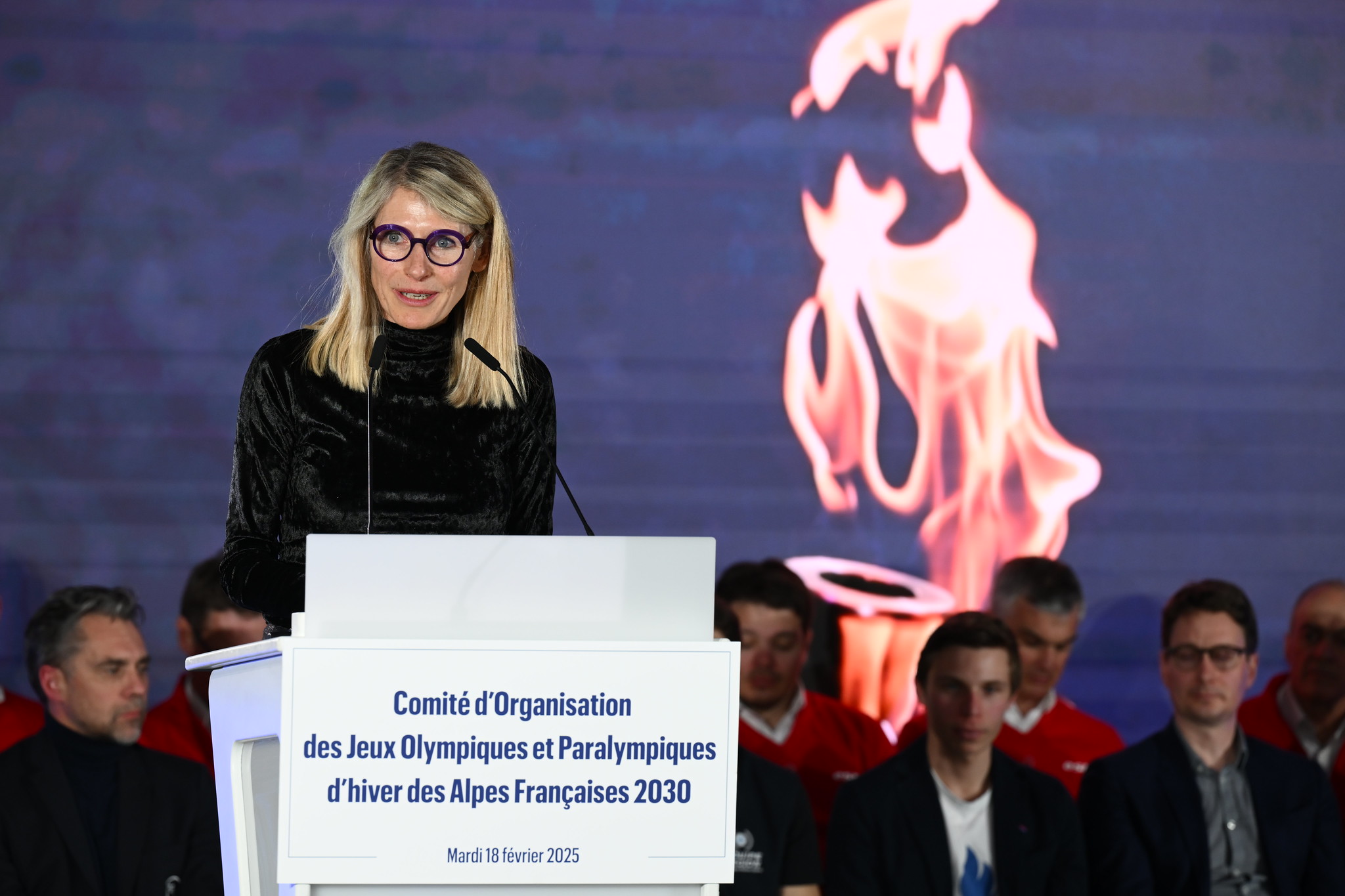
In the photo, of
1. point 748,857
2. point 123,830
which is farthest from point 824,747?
point 123,830

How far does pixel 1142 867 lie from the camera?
406 centimetres

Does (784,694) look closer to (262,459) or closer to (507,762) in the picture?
(262,459)

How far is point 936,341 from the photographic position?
5.15 meters

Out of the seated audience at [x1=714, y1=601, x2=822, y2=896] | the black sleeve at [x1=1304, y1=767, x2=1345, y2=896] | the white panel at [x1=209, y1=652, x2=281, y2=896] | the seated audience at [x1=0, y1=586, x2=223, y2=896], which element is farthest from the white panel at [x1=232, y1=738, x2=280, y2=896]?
the black sleeve at [x1=1304, y1=767, x2=1345, y2=896]

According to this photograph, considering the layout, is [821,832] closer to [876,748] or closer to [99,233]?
[876,748]

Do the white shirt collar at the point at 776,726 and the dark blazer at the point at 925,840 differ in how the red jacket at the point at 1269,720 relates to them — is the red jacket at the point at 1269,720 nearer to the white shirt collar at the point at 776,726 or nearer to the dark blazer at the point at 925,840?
the dark blazer at the point at 925,840

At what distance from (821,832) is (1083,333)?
1.88 meters

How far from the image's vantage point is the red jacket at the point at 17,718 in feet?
14.6

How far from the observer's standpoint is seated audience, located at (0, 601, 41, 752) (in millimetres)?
4461

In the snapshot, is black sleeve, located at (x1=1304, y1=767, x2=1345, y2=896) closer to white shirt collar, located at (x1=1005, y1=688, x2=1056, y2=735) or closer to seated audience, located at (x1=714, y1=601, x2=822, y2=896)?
white shirt collar, located at (x1=1005, y1=688, x2=1056, y2=735)

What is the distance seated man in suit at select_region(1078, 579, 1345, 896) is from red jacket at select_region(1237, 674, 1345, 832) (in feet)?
1.74

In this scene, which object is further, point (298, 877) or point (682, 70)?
point (682, 70)


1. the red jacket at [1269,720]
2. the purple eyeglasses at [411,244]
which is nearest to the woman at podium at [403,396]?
the purple eyeglasses at [411,244]

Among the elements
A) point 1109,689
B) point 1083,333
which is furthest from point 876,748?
point 1083,333
